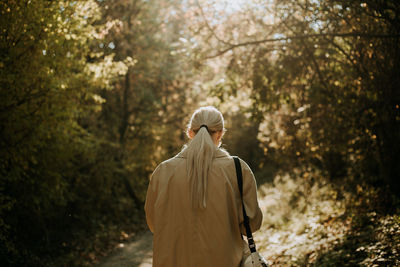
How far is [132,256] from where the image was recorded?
32.2 feet

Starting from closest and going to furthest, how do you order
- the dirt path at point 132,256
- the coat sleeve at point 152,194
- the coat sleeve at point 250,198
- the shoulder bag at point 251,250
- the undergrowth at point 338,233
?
the shoulder bag at point 251,250
the coat sleeve at point 250,198
the coat sleeve at point 152,194
the undergrowth at point 338,233
the dirt path at point 132,256

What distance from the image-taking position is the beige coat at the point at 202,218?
293 centimetres

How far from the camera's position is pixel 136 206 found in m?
18.1

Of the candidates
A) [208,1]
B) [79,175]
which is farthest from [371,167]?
[79,175]

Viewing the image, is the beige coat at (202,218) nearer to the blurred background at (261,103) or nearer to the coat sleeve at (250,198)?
the coat sleeve at (250,198)

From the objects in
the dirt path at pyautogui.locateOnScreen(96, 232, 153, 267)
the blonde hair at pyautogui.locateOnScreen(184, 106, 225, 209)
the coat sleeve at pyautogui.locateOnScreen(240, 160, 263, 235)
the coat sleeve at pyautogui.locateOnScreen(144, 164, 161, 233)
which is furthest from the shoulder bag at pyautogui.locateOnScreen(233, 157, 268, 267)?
the dirt path at pyautogui.locateOnScreen(96, 232, 153, 267)

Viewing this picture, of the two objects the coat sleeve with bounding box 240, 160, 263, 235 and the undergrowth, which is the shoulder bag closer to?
the coat sleeve with bounding box 240, 160, 263, 235

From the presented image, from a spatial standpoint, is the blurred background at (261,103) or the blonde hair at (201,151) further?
the blurred background at (261,103)

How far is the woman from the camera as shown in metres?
2.94

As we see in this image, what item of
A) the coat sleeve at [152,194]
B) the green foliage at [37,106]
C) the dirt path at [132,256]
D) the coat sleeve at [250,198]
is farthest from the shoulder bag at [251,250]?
the dirt path at [132,256]

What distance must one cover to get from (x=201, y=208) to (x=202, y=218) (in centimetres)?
9

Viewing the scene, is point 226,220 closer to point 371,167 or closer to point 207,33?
point 207,33

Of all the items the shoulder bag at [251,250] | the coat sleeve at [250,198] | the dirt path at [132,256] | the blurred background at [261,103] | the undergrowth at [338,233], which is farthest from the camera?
the dirt path at [132,256]

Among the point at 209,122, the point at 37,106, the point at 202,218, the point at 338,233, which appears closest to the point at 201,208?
the point at 202,218
